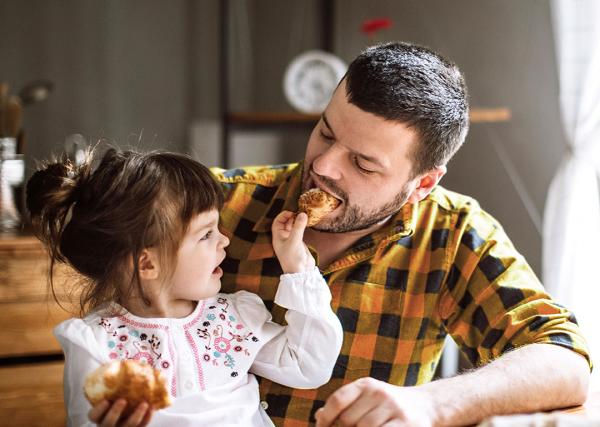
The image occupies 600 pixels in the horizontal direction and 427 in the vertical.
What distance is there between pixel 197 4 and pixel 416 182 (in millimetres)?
2116

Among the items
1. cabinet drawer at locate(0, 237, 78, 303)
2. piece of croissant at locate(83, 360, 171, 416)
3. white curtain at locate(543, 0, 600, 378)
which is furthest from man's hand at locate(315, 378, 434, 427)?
cabinet drawer at locate(0, 237, 78, 303)

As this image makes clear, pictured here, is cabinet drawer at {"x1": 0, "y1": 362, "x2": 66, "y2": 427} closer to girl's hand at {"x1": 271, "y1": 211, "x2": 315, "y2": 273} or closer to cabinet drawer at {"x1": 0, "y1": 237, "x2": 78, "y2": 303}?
cabinet drawer at {"x1": 0, "y1": 237, "x2": 78, "y2": 303}

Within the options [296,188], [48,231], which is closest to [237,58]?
[296,188]

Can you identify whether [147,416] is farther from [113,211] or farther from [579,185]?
[579,185]

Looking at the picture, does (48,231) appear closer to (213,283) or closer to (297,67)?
(213,283)

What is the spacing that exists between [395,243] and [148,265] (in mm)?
526

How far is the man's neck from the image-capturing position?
1.62 m

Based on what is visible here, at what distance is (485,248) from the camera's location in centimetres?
155

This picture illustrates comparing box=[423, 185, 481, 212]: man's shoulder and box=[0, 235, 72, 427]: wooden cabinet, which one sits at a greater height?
box=[423, 185, 481, 212]: man's shoulder

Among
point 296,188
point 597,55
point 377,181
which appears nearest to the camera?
point 377,181

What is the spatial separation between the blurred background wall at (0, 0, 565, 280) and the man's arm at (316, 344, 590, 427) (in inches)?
52.9

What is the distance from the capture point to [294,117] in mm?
3016

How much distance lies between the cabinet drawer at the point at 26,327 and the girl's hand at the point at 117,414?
4.78 ft

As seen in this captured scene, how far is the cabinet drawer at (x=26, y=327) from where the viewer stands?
2465 millimetres
